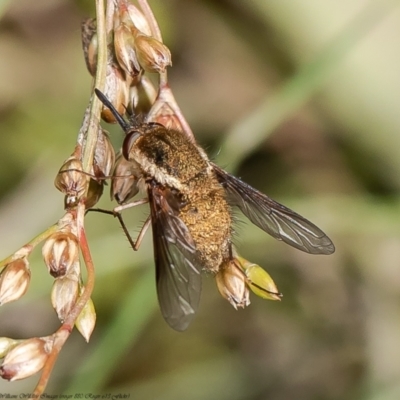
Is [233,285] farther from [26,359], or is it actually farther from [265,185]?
[265,185]

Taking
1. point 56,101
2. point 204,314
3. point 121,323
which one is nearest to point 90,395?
point 121,323

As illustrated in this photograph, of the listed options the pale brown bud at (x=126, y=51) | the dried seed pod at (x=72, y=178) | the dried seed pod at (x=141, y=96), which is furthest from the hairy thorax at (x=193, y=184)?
the dried seed pod at (x=72, y=178)

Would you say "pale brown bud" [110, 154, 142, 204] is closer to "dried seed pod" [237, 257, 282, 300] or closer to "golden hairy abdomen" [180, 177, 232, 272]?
"golden hairy abdomen" [180, 177, 232, 272]

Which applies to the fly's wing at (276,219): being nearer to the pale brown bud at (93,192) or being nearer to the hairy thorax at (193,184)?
the hairy thorax at (193,184)

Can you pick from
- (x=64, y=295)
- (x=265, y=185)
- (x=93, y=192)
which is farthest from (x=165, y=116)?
(x=265, y=185)

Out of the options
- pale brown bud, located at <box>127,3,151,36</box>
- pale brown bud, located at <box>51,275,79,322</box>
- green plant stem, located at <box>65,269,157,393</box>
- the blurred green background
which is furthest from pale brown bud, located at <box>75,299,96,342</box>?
the blurred green background
